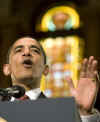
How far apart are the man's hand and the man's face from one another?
172mm

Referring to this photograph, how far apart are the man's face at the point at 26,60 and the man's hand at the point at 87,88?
0.17 metres

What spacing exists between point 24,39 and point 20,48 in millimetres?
64

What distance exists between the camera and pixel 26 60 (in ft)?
7.31

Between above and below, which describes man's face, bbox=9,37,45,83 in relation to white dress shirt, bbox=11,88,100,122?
above

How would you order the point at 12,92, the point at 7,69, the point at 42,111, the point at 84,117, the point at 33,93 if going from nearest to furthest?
the point at 42,111 → the point at 12,92 → the point at 84,117 → the point at 33,93 → the point at 7,69

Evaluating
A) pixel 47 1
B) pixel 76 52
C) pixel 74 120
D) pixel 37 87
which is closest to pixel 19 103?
pixel 74 120

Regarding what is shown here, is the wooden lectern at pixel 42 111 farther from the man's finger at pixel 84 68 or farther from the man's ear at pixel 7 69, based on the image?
the man's ear at pixel 7 69

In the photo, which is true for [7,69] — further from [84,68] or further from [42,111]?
[42,111]

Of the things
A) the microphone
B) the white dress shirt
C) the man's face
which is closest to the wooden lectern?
the microphone

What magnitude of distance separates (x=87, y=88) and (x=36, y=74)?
0.26m

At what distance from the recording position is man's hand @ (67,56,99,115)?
6.93 ft

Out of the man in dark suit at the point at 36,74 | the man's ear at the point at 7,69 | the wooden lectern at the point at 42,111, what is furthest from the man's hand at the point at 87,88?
the wooden lectern at the point at 42,111

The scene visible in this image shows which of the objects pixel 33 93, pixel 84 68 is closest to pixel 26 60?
pixel 33 93

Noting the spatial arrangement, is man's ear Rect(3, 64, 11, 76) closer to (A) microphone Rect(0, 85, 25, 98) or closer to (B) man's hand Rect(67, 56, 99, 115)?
(B) man's hand Rect(67, 56, 99, 115)
